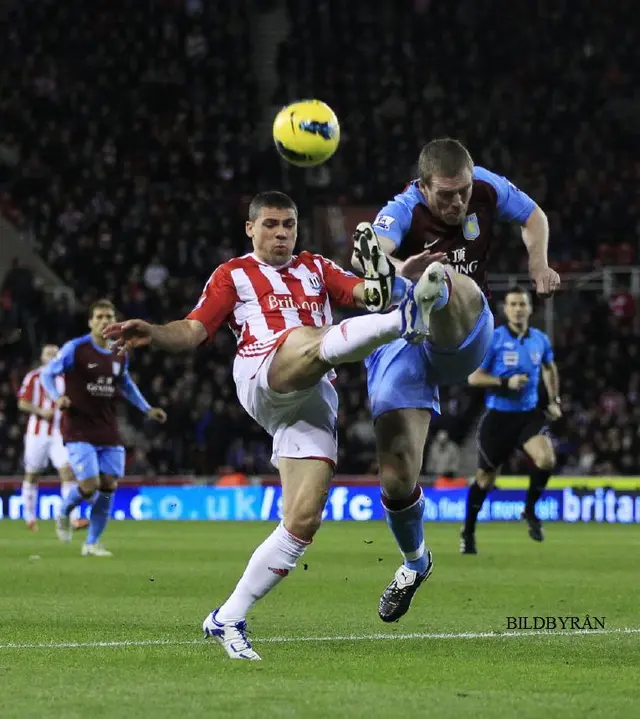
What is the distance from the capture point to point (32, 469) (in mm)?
20734

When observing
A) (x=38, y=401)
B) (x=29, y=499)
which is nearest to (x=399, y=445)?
(x=29, y=499)

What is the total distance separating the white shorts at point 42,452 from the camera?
20750 millimetres

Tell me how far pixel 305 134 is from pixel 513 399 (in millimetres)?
7741

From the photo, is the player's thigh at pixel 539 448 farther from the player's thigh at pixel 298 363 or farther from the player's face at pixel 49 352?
the player's thigh at pixel 298 363

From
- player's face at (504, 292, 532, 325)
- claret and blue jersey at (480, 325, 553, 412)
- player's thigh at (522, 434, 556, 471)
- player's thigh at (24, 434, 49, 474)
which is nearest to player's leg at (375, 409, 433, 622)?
claret and blue jersey at (480, 325, 553, 412)

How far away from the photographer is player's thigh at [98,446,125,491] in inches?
578

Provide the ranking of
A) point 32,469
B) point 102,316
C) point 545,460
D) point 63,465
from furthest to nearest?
point 32,469
point 63,465
point 545,460
point 102,316

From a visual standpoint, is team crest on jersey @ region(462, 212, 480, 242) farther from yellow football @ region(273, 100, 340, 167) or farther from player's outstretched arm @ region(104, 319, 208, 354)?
player's outstretched arm @ region(104, 319, 208, 354)

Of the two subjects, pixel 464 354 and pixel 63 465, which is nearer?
pixel 464 354

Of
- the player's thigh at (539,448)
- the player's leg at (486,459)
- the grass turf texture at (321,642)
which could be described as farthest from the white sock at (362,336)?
the player's thigh at (539,448)

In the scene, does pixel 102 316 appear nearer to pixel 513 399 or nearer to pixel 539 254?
pixel 513 399

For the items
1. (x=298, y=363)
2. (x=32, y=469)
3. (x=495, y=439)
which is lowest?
(x=32, y=469)

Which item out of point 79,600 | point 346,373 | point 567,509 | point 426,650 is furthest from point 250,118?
point 426,650

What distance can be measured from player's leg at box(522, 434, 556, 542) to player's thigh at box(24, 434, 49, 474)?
7.27 m
